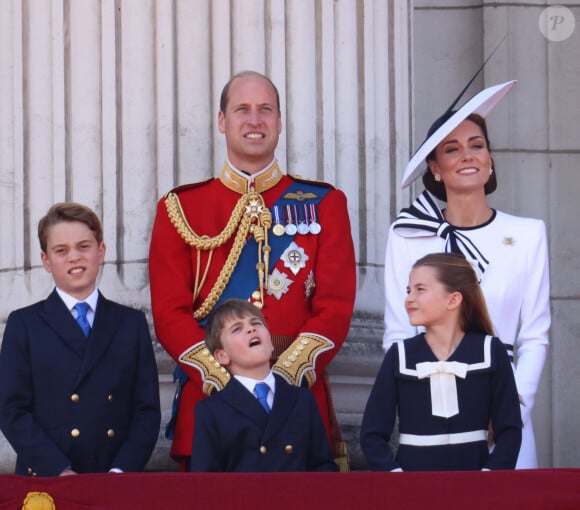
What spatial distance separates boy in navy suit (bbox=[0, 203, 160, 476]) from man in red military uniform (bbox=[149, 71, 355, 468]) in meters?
0.20

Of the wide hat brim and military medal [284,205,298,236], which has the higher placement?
the wide hat brim

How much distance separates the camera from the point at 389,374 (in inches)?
214

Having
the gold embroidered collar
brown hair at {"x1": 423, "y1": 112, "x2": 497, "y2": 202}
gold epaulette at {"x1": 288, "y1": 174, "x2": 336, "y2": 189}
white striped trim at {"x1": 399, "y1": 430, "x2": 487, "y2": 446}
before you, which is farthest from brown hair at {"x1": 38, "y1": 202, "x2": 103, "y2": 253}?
white striped trim at {"x1": 399, "y1": 430, "x2": 487, "y2": 446}

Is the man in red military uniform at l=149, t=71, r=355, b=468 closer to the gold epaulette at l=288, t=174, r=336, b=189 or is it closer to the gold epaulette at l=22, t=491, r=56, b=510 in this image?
the gold epaulette at l=288, t=174, r=336, b=189

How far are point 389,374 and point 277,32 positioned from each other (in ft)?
6.32

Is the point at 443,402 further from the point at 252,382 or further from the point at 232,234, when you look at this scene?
the point at 232,234

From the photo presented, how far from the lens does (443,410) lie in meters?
5.37

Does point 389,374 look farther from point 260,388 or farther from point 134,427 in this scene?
point 134,427

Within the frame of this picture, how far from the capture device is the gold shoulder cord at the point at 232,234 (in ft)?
19.8

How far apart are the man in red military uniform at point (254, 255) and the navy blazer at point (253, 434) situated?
0.92ft

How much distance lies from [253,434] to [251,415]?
0.06 m

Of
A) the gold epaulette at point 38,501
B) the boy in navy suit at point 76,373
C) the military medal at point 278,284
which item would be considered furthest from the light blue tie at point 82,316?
the gold epaulette at point 38,501

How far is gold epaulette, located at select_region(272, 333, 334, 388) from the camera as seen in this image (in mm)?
5738

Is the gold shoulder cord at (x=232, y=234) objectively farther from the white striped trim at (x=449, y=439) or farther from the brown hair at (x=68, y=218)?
the white striped trim at (x=449, y=439)
